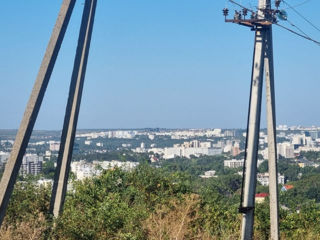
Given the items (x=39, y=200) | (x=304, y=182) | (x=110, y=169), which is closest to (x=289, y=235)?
(x=110, y=169)

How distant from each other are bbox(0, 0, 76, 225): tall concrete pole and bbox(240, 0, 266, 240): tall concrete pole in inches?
121

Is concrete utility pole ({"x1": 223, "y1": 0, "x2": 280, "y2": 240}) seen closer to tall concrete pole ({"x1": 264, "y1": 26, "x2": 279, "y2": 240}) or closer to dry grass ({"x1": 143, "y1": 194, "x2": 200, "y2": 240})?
tall concrete pole ({"x1": 264, "y1": 26, "x2": 279, "y2": 240})

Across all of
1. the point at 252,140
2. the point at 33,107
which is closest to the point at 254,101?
the point at 252,140

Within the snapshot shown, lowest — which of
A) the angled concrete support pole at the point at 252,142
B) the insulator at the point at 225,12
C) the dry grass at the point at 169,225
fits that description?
the dry grass at the point at 169,225

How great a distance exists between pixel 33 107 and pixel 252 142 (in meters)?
3.41

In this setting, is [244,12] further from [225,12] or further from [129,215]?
[129,215]

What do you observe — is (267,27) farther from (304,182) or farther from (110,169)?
(304,182)

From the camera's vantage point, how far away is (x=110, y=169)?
11.6 m

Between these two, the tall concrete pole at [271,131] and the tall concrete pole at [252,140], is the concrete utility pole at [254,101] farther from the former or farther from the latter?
the tall concrete pole at [271,131]

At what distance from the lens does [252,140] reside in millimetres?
7699

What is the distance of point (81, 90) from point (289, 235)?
5.14 meters

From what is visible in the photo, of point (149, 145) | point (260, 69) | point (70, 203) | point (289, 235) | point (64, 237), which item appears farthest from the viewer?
point (149, 145)

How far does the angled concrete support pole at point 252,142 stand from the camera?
25.0 ft

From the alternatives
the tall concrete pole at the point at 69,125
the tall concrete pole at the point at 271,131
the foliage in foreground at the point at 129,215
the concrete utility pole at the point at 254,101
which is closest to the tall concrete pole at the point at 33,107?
the foliage in foreground at the point at 129,215
